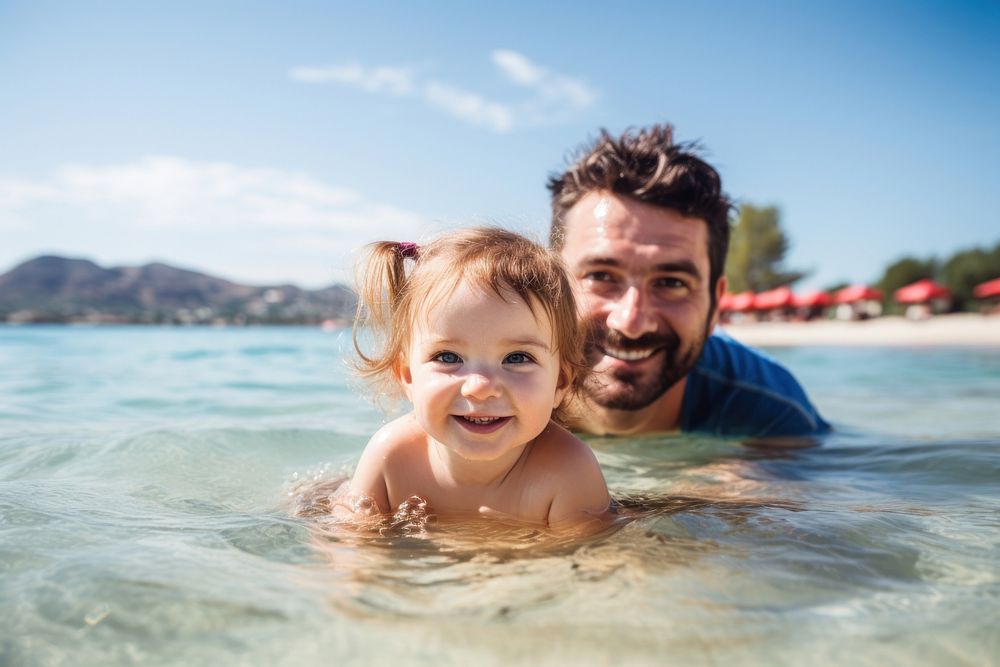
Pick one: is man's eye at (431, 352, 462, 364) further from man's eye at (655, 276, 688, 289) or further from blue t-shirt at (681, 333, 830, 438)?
blue t-shirt at (681, 333, 830, 438)

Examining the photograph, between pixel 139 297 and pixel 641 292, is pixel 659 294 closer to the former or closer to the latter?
pixel 641 292

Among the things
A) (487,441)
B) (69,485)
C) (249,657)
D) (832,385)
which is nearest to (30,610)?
(249,657)

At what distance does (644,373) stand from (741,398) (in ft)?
3.14

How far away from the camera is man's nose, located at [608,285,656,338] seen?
424 centimetres

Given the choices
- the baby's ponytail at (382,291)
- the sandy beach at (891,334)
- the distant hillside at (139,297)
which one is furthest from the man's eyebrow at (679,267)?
the distant hillside at (139,297)

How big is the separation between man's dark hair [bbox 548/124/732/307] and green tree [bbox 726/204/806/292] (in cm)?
4081

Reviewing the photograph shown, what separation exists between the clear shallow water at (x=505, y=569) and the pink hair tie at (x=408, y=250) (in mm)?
762

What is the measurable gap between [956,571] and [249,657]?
1.91 m

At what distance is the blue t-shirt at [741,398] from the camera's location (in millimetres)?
4969

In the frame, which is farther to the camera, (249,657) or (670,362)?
(670,362)

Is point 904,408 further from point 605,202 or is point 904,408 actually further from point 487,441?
point 487,441

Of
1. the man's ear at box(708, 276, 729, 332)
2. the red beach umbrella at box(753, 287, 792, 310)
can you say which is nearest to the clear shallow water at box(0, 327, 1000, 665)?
the man's ear at box(708, 276, 729, 332)

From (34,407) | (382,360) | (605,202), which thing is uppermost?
(605,202)

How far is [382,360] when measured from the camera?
2.93 m
